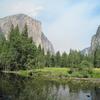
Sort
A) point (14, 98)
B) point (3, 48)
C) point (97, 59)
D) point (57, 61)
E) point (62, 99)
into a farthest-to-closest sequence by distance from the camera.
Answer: point (57, 61) → point (97, 59) → point (3, 48) → point (62, 99) → point (14, 98)

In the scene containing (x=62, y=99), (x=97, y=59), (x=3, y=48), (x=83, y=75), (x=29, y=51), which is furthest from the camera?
(x=97, y=59)

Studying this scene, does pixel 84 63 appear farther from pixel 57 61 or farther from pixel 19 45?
pixel 57 61

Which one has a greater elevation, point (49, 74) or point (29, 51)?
point (29, 51)

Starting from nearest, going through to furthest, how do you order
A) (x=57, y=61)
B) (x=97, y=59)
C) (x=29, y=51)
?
(x=29, y=51), (x=97, y=59), (x=57, y=61)

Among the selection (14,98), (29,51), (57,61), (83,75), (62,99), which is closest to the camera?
(14,98)

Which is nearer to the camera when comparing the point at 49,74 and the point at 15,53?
the point at 49,74

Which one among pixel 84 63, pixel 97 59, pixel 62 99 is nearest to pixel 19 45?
pixel 84 63

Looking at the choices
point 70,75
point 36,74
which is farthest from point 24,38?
point 70,75

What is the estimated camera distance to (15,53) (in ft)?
457

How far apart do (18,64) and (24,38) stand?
1493cm

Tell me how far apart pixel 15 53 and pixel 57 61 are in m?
64.9

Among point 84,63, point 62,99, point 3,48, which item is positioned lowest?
point 62,99

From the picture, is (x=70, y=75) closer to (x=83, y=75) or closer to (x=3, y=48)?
(x=83, y=75)

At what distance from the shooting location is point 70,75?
369 feet
